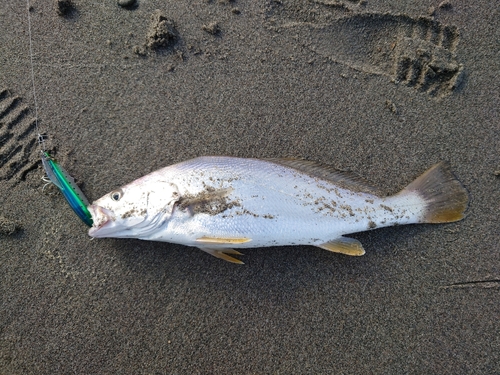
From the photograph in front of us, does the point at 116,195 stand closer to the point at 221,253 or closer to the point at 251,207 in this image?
the point at 221,253

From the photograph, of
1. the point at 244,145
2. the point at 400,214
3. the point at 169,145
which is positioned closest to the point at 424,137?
the point at 400,214

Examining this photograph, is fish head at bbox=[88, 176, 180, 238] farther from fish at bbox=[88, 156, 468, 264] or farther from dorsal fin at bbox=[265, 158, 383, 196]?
dorsal fin at bbox=[265, 158, 383, 196]

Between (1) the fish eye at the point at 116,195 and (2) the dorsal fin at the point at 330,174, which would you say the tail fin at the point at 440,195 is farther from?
(1) the fish eye at the point at 116,195

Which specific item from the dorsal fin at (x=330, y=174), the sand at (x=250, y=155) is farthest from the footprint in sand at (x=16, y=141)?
the dorsal fin at (x=330, y=174)

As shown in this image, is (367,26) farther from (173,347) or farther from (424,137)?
(173,347)

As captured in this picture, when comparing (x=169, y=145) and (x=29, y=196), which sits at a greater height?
(x=29, y=196)

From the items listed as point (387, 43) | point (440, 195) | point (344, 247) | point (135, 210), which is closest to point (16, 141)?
point (135, 210)
